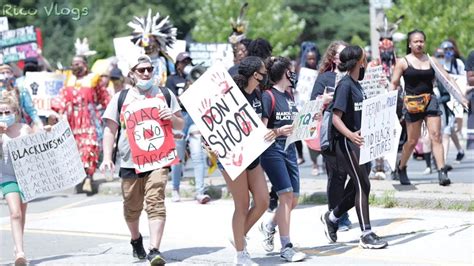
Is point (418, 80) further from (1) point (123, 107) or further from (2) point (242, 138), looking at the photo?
(1) point (123, 107)

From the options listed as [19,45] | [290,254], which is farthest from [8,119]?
[19,45]

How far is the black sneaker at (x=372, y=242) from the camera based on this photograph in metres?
9.10

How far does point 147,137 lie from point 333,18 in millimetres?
37698

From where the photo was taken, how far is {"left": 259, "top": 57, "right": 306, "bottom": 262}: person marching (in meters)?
8.89

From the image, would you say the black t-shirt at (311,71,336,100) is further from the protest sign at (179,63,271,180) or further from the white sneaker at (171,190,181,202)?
the white sneaker at (171,190,181,202)

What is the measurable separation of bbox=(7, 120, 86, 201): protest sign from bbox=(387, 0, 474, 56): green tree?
693 inches

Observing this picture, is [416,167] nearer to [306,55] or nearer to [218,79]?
[306,55]

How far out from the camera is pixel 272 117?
902 centimetres

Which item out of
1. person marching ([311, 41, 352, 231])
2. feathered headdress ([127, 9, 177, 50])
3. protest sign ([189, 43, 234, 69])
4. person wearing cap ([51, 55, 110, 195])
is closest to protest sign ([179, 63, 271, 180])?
person marching ([311, 41, 352, 231])

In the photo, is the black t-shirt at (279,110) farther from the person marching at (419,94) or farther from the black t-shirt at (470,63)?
the person marching at (419,94)

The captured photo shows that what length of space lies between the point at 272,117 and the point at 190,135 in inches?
161

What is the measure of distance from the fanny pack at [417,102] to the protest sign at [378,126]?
2.14m

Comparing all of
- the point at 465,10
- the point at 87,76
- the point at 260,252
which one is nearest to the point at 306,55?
the point at 87,76

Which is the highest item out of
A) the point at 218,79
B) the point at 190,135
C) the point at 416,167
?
the point at 218,79
